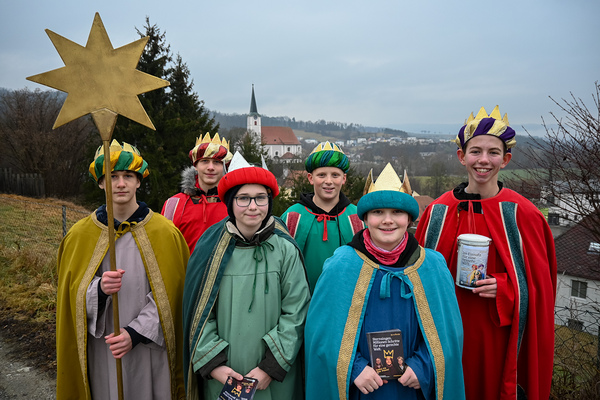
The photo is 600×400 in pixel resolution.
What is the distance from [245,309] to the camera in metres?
2.51

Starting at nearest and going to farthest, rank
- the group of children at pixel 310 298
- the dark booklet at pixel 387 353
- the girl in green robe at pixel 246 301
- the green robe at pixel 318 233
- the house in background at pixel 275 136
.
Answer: the dark booklet at pixel 387 353 → the group of children at pixel 310 298 → the girl in green robe at pixel 246 301 → the green robe at pixel 318 233 → the house in background at pixel 275 136

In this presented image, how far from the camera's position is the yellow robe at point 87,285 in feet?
9.41

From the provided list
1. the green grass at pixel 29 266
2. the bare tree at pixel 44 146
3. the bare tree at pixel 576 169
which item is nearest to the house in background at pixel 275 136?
the bare tree at pixel 44 146

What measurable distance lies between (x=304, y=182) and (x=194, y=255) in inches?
401

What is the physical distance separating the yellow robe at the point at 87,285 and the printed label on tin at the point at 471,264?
2.19 m

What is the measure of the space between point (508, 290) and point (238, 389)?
201 cm

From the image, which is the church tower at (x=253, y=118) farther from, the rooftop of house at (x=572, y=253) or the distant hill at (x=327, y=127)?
the rooftop of house at (x=572, y=253)

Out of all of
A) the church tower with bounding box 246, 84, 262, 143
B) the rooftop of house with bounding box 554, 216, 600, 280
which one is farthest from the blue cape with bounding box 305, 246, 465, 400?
the church tower with bounding box 246, 84, 262, 143

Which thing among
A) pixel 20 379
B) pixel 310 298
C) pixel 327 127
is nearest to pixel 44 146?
pixel 20 379

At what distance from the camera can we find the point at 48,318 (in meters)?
5.80

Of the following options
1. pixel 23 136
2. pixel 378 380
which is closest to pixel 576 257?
pixel 378 380

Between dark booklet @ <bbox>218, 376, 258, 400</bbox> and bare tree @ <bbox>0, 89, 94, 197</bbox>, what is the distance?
24.1 m

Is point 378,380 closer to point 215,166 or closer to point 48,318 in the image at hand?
point 215,166

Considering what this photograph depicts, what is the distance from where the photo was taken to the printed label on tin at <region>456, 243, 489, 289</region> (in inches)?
98.0
